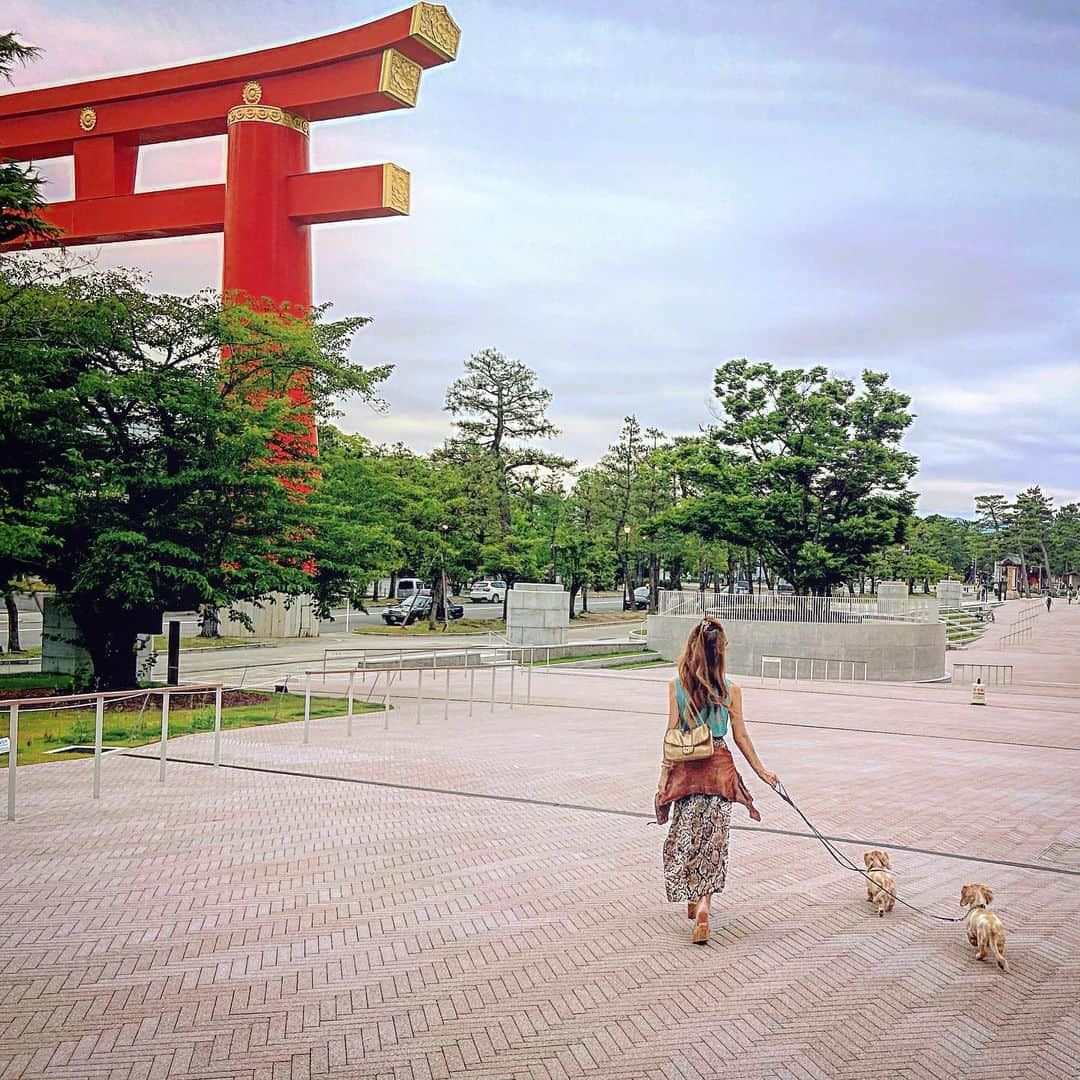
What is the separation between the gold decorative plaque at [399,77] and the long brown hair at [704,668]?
28968mm

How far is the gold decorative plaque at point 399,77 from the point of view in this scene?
101 ft

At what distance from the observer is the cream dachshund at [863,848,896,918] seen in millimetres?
6527

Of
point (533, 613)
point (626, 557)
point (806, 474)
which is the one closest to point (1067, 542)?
point (626, 557)

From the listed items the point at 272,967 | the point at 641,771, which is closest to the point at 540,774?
the point at 641,771

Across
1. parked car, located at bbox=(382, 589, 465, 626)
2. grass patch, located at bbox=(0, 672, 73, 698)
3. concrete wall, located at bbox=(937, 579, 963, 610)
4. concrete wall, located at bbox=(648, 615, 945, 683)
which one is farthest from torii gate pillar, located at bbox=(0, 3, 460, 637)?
concrete wall, located at bbox=(937, 579, 963, 610)

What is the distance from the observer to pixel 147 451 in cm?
1778

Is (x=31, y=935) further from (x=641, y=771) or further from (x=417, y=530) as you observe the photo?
(x=417, y=530)

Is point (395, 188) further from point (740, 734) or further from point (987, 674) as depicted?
point (740, 734)

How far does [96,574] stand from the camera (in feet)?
54.4

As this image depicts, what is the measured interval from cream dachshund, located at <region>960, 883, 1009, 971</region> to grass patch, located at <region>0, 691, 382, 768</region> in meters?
9.16

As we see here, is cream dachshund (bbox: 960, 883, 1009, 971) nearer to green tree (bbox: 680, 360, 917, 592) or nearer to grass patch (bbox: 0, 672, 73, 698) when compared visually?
grass patch (bbox: 0, 672, 73, 698)

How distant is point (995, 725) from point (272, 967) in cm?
1537

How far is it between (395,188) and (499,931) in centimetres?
2952

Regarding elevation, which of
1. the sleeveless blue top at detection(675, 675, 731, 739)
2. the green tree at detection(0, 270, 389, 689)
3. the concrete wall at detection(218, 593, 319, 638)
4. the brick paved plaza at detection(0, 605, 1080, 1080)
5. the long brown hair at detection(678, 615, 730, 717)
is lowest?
→ the brick paved plaza at detection(0, 605, 1080, 1080)
